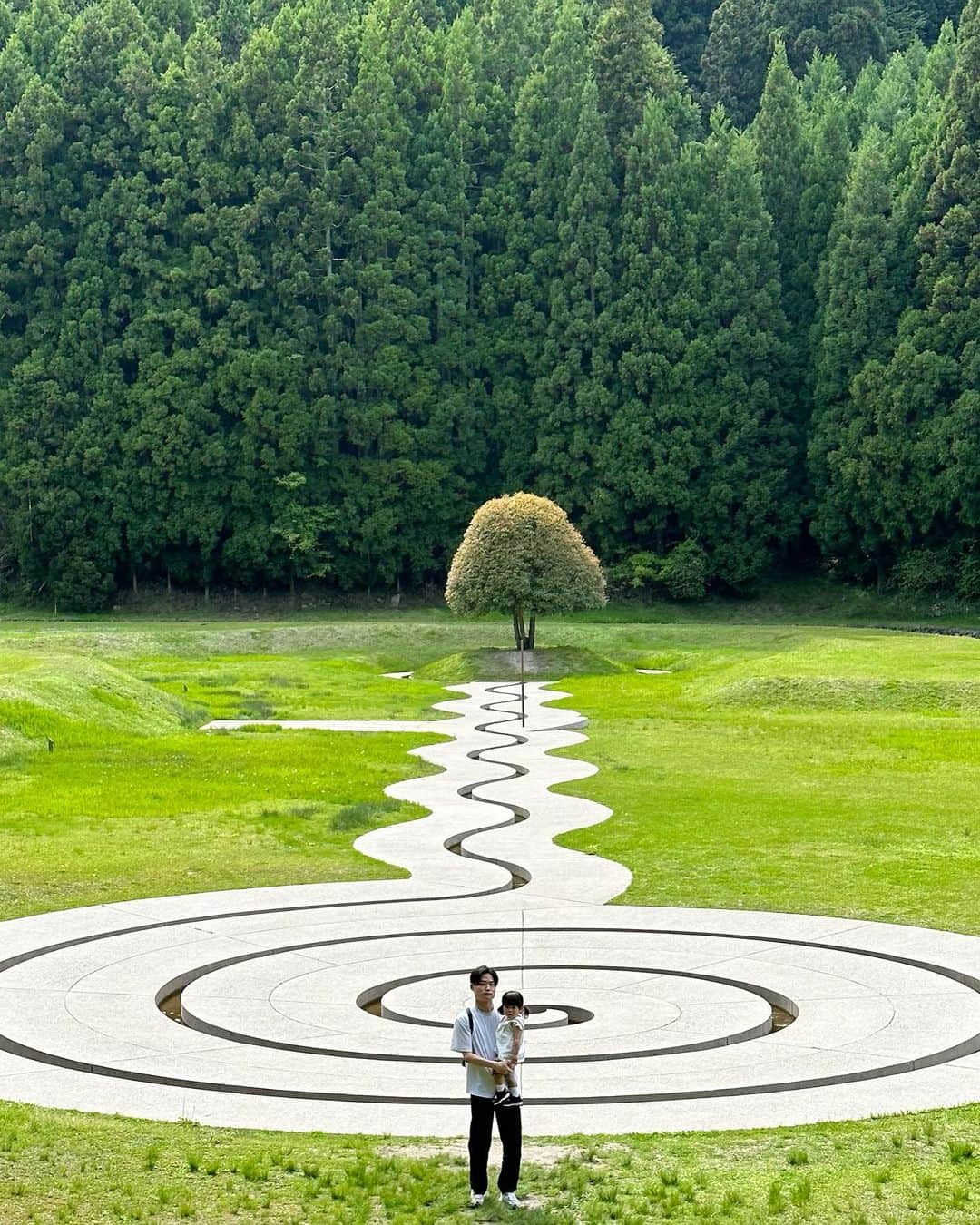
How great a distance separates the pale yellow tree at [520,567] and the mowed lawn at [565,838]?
2137mm

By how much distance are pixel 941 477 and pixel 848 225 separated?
12.1m

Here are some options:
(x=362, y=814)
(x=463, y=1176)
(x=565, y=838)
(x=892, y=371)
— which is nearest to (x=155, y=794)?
(x=362, y=814)

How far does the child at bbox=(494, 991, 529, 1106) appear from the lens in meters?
8.50

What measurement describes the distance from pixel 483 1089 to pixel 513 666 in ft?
134

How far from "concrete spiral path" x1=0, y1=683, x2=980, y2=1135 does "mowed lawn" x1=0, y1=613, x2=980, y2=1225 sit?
24.9 inches

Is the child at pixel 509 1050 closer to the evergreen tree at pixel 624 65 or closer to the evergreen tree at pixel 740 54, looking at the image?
the evergreen tree at pixel 624 65

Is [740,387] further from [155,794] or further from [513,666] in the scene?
[155,794]

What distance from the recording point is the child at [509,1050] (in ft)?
27.9

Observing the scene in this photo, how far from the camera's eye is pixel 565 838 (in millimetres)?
20156

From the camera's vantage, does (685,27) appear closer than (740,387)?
No

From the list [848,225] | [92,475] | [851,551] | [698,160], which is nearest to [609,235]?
[698,160]

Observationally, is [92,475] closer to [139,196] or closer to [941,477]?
[139,196]

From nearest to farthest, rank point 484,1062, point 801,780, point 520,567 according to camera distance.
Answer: point 484,1062 < point 801,780 < point 520,567

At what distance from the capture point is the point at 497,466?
73000 millimetres
